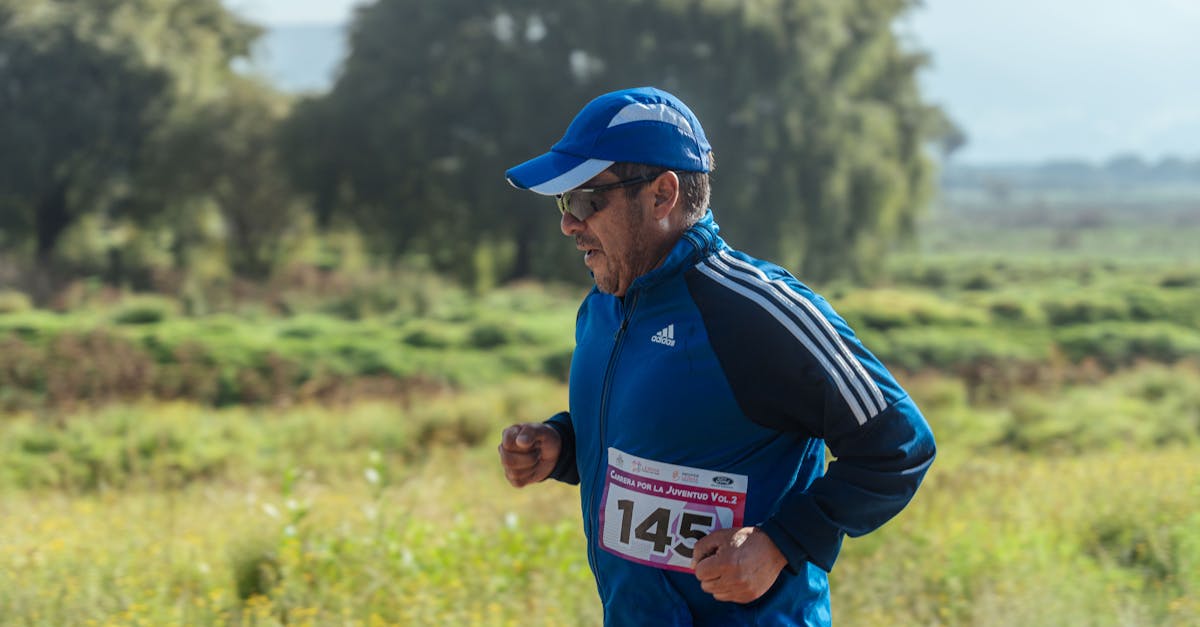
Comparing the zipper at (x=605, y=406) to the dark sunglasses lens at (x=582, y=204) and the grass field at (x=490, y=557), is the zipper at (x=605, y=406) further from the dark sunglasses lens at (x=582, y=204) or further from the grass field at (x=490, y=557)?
the grass field at (x=490, y=557)

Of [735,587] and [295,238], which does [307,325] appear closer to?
[295,238]

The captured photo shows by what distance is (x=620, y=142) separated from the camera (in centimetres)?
231

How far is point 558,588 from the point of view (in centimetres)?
544

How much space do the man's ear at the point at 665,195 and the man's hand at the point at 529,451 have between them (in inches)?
24.9

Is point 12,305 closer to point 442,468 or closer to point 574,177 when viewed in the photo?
point 442,468

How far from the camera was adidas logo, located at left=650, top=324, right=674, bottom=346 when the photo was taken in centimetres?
229

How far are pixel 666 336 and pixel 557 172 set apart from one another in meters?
0.40

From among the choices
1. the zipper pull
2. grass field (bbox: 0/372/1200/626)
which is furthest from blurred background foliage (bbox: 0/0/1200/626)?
the zipper pull

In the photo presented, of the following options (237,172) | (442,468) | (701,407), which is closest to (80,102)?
(237,172)

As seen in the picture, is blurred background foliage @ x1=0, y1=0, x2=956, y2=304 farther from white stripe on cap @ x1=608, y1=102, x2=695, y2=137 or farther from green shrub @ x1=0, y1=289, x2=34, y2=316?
white stripe on cap @ x1=608, y1=102, x2=695, y2=137

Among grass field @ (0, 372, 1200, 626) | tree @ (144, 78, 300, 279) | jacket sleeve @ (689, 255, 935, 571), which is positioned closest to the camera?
jacket sleeve @ (689, 255, 935, 571)

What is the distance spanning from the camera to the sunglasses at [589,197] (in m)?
2.35

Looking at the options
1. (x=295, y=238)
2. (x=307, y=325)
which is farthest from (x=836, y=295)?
(x=295, y=238)

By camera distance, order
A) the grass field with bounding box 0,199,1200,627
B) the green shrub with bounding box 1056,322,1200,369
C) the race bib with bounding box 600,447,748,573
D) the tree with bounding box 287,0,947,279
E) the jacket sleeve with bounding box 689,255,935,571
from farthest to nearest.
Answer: the tree with bounding box 287,0,947,279 < the green shrub with bounding box 1056,322,1200,369 < the grass field with bounding box 0,199,1200,627 < the race bib with bounding box 600,447,748,573 < the jacket sleeve with bounding box 689,255,935,571
